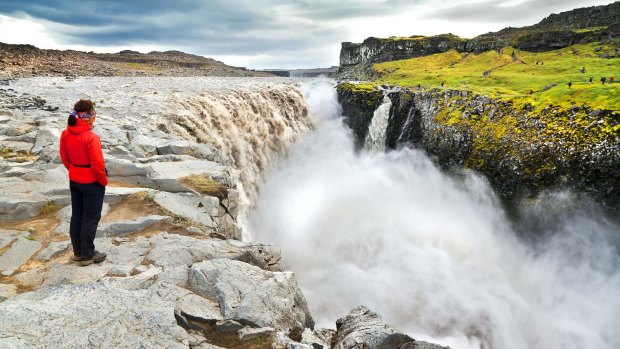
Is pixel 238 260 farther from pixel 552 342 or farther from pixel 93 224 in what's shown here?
pixel 552 342

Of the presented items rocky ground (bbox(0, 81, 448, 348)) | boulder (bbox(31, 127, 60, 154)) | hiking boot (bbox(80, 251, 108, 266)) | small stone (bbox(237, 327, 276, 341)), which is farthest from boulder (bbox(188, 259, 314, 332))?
boulder (bbox(31, 127, 60, 154))

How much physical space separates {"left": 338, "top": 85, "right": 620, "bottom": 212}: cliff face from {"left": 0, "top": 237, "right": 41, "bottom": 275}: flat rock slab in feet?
107

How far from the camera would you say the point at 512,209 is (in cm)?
3212

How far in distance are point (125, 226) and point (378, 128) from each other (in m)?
39.2

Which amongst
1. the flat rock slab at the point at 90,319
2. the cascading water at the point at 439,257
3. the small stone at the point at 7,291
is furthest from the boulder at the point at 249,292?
the cascading water at the point at 439,257

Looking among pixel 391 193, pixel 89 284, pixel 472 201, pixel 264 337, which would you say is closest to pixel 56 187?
pixel 89 284

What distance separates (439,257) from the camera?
2547 centimetres

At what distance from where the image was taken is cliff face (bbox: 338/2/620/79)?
265 ft

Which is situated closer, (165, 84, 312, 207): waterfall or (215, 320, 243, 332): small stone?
(215, 320, 243, 332): small stone

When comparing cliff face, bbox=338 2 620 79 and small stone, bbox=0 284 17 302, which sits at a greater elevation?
cliff face, bbox=338 2 620 79

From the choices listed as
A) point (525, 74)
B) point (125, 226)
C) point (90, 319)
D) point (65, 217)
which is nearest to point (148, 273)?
point (90, 319)

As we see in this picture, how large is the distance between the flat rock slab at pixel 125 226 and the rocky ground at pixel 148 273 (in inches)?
1.1

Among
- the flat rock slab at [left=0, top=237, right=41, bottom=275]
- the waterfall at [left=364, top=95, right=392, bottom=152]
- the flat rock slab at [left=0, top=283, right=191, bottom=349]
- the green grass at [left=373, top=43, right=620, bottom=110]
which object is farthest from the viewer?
the waterfall at [left=364, top=95, right=392, bottom=152]

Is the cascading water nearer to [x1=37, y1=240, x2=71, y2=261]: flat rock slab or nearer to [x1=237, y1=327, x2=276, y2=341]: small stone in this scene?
[x1=237, y1=327, x2=276, y2=341]: small stone
